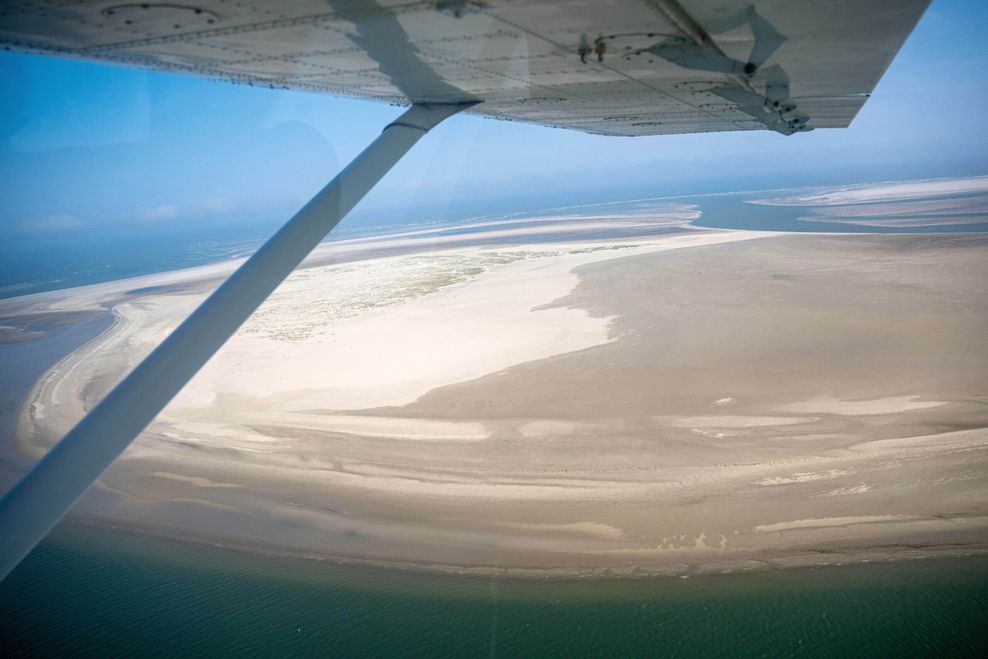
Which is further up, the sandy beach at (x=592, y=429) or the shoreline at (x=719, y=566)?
the sandy beach at (x=592, y=429)

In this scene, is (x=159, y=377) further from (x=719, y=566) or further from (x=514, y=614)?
(x=719, y=566)

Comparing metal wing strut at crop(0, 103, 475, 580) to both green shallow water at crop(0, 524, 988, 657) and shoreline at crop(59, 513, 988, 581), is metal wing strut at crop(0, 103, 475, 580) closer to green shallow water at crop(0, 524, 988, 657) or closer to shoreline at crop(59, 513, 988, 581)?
green shallow water at crop(0, 524, 988, 657)

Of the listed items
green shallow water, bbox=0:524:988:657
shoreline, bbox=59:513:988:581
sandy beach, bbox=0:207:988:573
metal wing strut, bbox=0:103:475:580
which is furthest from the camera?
sandy beach, bbox=0:207:988:573

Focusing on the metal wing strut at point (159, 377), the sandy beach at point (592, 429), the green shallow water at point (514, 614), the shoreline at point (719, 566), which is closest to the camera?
the metal wing strut at point (159, 377)

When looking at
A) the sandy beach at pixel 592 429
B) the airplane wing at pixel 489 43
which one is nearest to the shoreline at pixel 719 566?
the sandy beach at pixel 592 429

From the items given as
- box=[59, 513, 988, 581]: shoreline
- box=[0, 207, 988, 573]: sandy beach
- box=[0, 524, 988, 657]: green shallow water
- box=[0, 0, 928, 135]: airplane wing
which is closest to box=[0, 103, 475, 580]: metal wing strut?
box=[0, 0, 928, 135]: airplane wing

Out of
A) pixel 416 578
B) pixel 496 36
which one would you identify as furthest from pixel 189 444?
pixel 496 36

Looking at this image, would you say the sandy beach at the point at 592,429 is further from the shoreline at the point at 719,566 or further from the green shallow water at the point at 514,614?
the green shallow water at the point at 514,614

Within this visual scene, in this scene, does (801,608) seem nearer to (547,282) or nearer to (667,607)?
(667,607)
